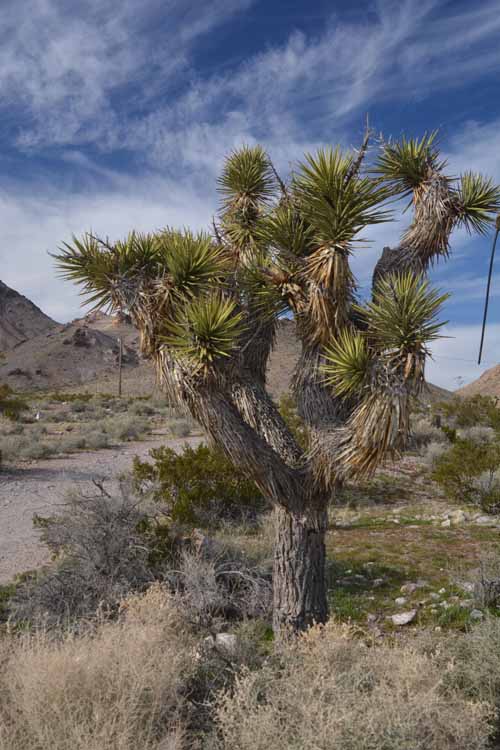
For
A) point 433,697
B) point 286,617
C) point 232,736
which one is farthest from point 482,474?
point 232,736

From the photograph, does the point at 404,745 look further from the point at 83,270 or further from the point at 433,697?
the point at 83,270

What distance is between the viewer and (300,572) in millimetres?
5168

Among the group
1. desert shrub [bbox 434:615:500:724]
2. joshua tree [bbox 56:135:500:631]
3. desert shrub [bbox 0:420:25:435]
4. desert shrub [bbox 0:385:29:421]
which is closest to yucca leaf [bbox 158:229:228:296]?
joshua tree [bbox 56:135:500:631]

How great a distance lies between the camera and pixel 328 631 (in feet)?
13.2

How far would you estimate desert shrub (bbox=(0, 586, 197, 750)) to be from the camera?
2941 mm

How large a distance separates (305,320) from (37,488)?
973 cm

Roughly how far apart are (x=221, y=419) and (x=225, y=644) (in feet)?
5.95

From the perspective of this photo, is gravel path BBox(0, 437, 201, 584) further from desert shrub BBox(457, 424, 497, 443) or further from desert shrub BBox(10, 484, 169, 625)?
desert shrub BBox(457, 424, 497, 443)

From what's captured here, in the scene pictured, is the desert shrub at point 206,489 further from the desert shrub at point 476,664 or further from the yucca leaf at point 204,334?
the desert shrub at point 476,664

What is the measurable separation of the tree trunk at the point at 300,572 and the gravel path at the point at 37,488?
119 inches

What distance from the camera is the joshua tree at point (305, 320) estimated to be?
454 centimetres

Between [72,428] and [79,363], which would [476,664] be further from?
[79,363]

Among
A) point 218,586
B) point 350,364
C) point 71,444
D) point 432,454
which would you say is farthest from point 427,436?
point 350,364

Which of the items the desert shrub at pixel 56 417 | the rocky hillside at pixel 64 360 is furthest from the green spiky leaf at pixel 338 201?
the rocky hillside at pixel 64 360
